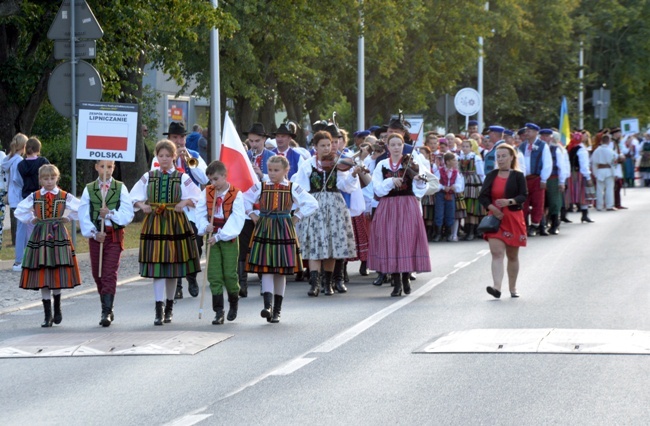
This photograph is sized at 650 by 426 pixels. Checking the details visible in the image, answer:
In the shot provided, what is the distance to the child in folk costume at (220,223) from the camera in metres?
13.5

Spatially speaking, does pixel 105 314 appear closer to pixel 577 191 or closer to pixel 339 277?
pixel 339 277

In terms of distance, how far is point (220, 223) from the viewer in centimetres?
1355

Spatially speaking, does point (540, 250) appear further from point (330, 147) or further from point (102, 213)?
point (102, 213)

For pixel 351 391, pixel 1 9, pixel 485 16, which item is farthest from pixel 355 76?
pixel 351 391

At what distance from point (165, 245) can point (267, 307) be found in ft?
3.61

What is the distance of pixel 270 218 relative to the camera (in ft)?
46.2

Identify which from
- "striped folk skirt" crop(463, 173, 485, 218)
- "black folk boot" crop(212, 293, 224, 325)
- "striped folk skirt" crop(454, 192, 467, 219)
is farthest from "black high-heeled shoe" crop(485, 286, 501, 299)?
"striped folk skirt" crop(463, 173, 485, 218)

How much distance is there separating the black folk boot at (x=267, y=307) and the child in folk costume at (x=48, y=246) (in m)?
1.73

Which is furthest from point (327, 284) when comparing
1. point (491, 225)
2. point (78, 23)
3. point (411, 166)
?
point (78, 23)

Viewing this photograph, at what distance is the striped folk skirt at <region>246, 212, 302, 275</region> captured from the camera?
13.8 m

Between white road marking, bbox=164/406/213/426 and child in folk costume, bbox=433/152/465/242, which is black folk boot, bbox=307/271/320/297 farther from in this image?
child in folk costume, bbox=433/152/465/242

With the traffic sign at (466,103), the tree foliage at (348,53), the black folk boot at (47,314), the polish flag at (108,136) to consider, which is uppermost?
the tree foliage at (348,53)

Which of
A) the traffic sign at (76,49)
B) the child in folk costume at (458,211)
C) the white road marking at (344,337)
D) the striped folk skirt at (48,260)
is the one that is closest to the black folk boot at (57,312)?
the striped folk skirt at (48,260)

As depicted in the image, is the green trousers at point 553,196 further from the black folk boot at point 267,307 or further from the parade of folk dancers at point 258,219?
the black folk boot at point 267,307
